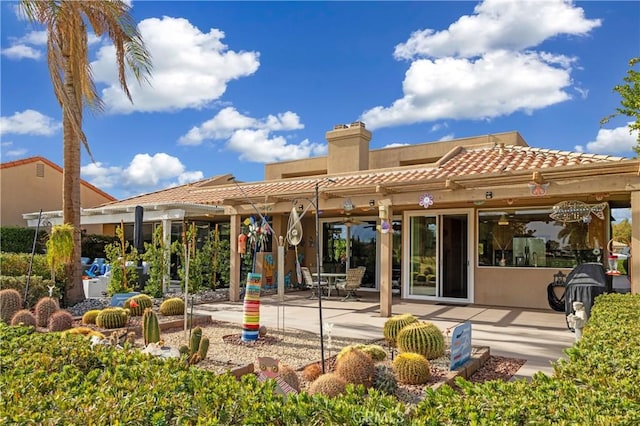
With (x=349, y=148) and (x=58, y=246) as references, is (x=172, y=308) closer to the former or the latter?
(x=58, y=246)

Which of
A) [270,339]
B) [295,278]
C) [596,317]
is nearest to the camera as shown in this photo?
[596,317]

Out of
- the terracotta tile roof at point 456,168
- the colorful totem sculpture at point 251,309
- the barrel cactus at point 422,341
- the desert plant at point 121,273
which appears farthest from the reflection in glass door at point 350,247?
the barrel cactus at point 422,341

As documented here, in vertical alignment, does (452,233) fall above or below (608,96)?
below

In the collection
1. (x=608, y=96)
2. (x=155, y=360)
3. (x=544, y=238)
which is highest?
(x=608, y=96)

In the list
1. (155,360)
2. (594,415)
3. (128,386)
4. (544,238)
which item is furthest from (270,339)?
(544,238)

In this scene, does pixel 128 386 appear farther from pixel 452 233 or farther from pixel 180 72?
pixel 452 233

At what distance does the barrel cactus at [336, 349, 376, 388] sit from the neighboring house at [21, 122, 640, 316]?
3110 millimetres

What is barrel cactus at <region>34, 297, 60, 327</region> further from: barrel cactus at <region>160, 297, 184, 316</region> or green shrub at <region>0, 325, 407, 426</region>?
green shrub at <region>0, 325, 407, 426</region>

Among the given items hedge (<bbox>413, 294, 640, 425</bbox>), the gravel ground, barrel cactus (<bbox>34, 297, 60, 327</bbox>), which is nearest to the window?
the gravel ground

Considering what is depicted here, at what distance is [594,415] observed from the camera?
6.86 ft

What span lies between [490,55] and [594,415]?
33.5 ft

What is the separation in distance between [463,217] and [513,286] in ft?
7.09

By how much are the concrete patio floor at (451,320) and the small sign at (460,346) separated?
0.63 m

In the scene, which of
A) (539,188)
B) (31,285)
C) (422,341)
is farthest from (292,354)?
(31,285)
